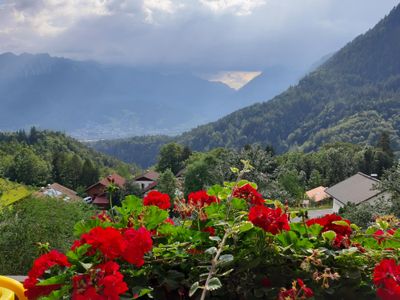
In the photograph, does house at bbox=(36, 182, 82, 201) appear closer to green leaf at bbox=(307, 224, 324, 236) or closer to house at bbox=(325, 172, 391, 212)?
green leaf at bbox=(307, 224, 324, 236)

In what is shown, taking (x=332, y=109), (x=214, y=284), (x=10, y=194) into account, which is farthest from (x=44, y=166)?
(x=332, y=109)

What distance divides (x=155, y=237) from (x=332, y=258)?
1.67 feet

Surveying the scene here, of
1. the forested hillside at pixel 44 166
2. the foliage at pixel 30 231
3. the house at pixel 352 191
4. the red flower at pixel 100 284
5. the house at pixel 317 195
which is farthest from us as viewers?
the forested hillside at pixel 44 166

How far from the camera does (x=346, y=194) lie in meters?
26.7

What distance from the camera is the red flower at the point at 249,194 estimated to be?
4.77 ft

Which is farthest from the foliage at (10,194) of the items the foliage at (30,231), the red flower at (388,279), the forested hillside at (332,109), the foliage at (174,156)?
the forested hillside at (332,109)

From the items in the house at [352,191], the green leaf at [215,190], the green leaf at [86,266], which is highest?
the green leaf at [215,190]

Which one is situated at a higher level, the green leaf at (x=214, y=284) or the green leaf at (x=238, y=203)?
the green leaf at (x=238, y=203)

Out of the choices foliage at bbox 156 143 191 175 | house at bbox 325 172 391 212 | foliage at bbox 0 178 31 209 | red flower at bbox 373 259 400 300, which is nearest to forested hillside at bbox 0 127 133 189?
foliage at bbox 156 143 191 175

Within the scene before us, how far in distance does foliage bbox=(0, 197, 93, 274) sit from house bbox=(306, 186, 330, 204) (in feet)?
89.4

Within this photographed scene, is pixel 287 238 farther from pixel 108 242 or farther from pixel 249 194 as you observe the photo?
pixel 108 242

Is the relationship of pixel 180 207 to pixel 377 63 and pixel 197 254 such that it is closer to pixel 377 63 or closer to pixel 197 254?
pixel 197 254

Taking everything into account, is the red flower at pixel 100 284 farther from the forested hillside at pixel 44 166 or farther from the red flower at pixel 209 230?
the forested hillside at pixel 44 166

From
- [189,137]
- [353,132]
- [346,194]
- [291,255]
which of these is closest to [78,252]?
[291,255]
